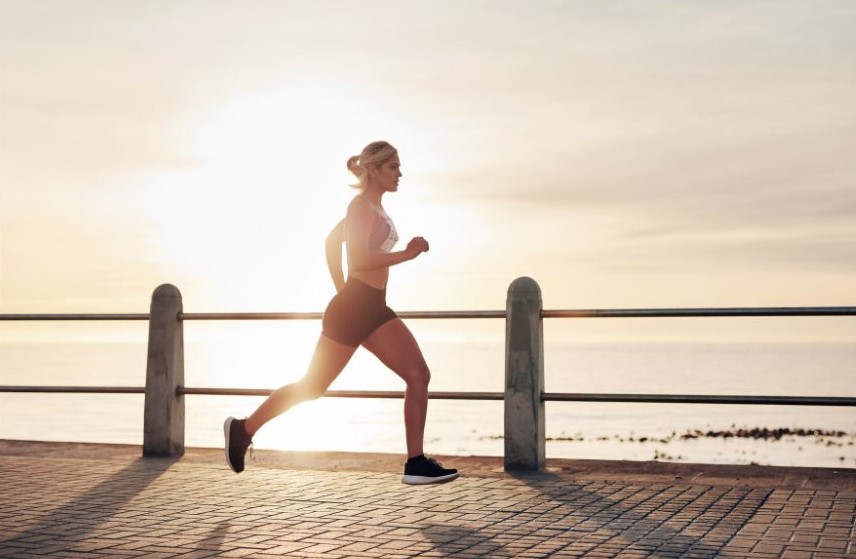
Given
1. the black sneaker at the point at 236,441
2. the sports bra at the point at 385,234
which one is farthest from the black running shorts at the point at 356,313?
the black sneaker at the point at 236,441

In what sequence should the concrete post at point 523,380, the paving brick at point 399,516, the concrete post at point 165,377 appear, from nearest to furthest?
the paving brick at point 399,516 → the concrete post at point 523,380 → the concrete post at point 165,377

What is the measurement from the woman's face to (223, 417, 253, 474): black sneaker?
193 centimetres

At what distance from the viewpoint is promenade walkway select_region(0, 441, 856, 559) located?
23.3 ft

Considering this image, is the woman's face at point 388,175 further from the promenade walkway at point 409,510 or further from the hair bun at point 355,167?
the promenade walkway at point 409,510

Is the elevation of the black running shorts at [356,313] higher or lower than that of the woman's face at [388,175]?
lower

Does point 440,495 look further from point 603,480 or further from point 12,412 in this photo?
point 12,412

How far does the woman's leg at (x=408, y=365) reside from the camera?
8680 mm

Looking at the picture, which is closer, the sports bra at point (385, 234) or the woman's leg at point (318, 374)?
the sports bra at point (385, 234)

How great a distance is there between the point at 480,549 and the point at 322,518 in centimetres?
137

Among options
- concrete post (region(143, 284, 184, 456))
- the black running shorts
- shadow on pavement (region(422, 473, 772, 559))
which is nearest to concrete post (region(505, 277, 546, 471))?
shadow on pavement (region(422, 473, 772, 559))

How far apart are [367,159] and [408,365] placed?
4.54 ft

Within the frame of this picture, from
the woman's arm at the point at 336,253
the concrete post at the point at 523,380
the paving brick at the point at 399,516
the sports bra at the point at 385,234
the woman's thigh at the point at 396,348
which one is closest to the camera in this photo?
the paving brick at the point at 399,516

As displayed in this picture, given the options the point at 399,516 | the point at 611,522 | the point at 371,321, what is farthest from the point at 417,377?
the point at 611,522

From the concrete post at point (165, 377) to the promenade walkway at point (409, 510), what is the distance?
0.42 metres
